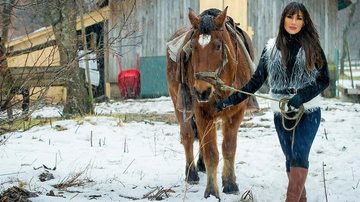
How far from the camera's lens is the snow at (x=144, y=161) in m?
4.75

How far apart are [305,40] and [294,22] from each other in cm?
16

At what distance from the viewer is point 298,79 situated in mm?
3863

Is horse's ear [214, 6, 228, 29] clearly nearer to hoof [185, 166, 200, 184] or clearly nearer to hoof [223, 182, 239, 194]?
hoof [223, 182, 239, 194]

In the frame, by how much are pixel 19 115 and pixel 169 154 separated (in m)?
3.06

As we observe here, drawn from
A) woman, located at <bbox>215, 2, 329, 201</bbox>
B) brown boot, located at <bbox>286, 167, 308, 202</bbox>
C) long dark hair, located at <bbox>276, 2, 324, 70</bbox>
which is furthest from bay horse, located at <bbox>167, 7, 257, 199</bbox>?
brown boot, located at <bbox>286, 167, 308, 202</bbox>

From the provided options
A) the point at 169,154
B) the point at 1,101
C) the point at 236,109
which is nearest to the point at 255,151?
the point at 169,154

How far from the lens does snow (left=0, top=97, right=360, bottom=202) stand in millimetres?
4754

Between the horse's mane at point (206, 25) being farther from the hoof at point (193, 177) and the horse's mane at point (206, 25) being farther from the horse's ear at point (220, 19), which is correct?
the hoof at point (193, 177)

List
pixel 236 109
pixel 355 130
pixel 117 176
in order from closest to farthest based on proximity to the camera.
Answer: pixel 236 109 → pixel 117 176 → pixel 355 130

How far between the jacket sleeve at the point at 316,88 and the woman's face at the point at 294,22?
0.93 feet

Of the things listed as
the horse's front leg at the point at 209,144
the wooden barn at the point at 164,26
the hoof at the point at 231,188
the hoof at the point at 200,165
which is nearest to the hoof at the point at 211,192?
the horse's front leg at the point at 209,144

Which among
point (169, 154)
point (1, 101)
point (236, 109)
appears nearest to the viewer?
point (1, 101)

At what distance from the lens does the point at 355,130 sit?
817 cm

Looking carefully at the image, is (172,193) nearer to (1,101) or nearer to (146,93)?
(1,101)
